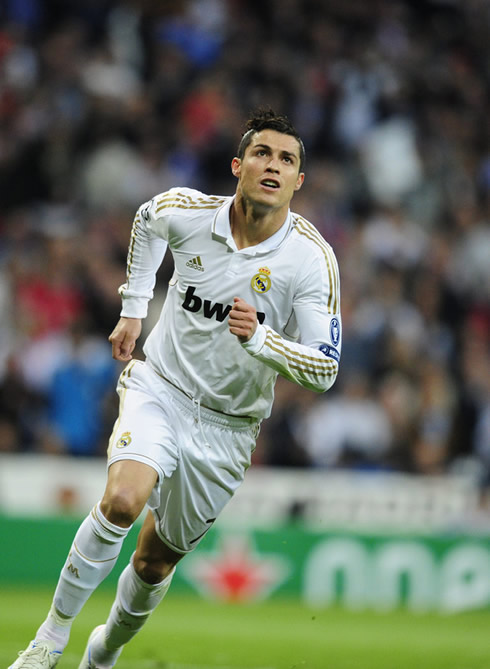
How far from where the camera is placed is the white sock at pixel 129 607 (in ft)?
20.0

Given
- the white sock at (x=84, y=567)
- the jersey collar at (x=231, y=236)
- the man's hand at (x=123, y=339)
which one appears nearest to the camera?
the white sock at (x=84, y=567)

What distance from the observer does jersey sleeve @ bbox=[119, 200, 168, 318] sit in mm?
6421

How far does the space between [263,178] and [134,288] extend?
106 centimetres

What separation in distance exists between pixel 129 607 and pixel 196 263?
1757 mm

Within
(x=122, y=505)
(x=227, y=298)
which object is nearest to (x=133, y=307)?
(x=227, y=298)

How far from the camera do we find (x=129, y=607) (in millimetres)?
6125

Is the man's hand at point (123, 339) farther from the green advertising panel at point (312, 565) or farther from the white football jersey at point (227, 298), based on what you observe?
the green advertising panel at point (312, 565)

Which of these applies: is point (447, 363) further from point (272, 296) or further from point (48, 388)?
point (272, 296)

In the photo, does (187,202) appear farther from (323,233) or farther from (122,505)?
(323,233)

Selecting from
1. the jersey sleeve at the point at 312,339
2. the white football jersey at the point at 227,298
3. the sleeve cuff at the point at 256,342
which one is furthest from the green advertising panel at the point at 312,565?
the sleeve cuff at the point at 256,342

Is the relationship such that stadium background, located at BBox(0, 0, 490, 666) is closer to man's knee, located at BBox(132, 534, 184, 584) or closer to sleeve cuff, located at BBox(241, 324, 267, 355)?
man's knee, located at BBox(132, 534, 184, 584)

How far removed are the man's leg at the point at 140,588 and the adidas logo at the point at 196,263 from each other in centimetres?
126

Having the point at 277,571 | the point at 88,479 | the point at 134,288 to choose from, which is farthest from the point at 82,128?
the point at 134,288

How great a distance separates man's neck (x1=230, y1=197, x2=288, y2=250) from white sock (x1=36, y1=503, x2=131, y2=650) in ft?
4.96
